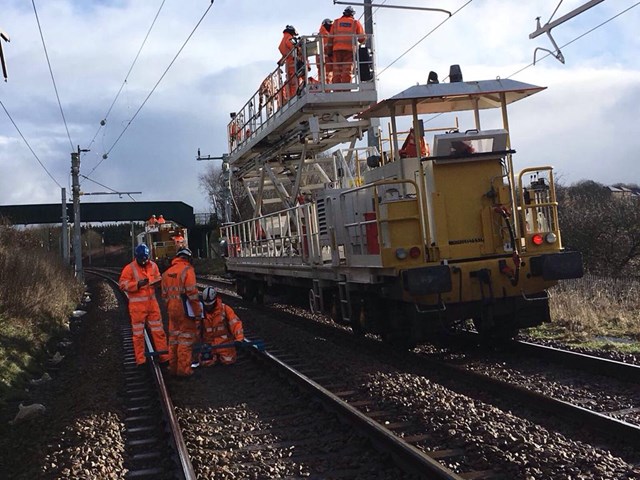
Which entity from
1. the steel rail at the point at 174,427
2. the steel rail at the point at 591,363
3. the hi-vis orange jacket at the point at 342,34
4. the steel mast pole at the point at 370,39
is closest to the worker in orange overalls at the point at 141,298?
the steel rail at the point at 174,427

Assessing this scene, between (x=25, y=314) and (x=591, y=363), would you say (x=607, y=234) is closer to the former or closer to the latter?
(x=591, y=363)

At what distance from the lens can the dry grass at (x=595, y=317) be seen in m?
10.4

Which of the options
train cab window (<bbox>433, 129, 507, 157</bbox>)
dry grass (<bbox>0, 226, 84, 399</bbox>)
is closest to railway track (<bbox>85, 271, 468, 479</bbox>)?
dry grass (<bbox>0, 226, 84, 399</bbox>)

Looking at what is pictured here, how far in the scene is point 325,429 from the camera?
6375 mm

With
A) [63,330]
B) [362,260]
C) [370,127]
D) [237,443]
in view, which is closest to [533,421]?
[237,443]

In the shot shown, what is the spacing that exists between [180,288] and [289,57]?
626 cm

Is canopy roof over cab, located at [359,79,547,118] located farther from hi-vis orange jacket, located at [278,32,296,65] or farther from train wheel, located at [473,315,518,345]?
hi-vis orange jacket, located at [278,32,296,65]

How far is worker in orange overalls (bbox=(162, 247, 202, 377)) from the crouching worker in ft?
2.39

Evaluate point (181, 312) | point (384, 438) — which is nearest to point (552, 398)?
point (384, 438)

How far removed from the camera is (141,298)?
10.3 metres

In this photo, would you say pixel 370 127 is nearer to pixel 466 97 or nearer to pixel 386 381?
pixel 466 97

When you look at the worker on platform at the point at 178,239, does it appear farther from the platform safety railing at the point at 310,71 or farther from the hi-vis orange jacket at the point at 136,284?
the hi-vis orange jacket at the point at 136,284

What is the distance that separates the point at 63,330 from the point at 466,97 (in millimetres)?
10988

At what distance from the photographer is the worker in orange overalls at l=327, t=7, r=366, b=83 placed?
13.0m
